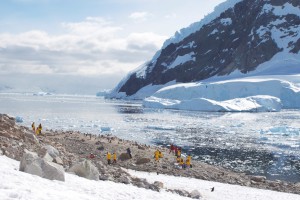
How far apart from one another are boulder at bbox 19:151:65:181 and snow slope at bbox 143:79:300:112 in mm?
92940

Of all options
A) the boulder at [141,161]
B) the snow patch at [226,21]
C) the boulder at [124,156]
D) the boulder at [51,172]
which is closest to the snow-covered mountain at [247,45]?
the snow patch at [226,21]

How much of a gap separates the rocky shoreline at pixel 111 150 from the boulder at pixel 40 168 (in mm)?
3106

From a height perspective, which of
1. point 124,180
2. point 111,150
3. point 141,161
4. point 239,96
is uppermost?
point 239,96

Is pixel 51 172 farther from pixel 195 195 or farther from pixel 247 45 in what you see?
pixel 247 45

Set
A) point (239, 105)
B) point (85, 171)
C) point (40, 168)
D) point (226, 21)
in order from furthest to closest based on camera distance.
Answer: point (226, 21), point (239, 105), point (85, 171), point (40, 168)

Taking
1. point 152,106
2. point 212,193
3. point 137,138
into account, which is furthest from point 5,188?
point 152,106

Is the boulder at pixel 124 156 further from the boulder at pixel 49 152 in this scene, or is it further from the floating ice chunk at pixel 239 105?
the floating ice chunk at pixel 239 105

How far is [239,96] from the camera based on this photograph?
121 meters

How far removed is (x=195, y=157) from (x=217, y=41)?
162 metres

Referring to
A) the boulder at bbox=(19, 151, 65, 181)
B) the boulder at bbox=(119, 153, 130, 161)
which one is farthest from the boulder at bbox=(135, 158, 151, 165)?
the boulder at bbox=(19, 151, 65, 181)

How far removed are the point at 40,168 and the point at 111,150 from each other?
19735 millimetres

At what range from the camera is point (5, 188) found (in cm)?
1009

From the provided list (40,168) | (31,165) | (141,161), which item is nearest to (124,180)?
(40,168)

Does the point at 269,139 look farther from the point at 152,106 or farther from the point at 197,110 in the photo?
the point at 152,106
